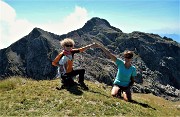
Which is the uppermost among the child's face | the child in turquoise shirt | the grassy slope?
the child's face

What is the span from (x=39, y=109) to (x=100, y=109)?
332 centimetres

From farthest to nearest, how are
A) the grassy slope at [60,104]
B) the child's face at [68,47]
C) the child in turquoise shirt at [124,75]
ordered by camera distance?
the child in turquoise shirt at [124,75]
the child's face at [68,47]
the grassy slope at [60,104]

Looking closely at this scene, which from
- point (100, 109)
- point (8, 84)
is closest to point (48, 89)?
point (8, 84)

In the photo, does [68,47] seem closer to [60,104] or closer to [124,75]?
[124,75]

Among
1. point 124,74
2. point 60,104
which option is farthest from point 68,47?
point 60,104

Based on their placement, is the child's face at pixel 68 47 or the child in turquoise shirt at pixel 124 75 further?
the child in turquoise shirt at pixel 124 75

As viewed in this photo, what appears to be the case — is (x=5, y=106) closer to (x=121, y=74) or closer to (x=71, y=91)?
(x=71, y=91)

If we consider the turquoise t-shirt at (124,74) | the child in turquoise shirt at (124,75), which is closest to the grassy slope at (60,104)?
the child in turquoise shirt at (124,75)

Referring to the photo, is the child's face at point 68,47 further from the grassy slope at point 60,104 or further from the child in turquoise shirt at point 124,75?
the grassy slope at point 60,104

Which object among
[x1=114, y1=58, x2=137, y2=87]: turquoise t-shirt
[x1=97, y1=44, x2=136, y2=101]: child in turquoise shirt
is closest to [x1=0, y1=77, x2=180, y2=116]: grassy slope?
[x1=97, y1=44, x2=136, y2=101]: child in turquoise shirt

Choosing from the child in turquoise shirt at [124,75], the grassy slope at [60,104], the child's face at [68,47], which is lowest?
the grassy slope at [60,104]

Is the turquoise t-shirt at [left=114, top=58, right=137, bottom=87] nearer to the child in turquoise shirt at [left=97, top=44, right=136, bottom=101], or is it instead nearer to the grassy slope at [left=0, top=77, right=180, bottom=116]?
the child in turquoise shirt at [left=97, top=44, right=136, bottom=101]

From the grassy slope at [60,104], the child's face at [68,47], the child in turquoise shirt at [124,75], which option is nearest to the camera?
the grassy slope at [60,104]

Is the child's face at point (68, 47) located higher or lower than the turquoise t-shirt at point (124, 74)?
higher
